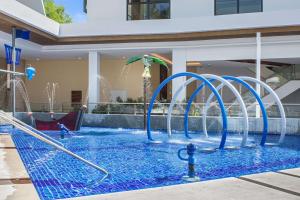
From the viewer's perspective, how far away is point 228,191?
5.92 metres

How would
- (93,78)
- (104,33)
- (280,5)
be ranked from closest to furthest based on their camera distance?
(104,33) < (280,5) < (93,78)

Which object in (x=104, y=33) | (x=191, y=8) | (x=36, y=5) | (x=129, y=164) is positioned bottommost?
(x=129, y=164)

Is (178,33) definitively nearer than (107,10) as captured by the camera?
Yes

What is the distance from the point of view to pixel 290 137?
15914mm

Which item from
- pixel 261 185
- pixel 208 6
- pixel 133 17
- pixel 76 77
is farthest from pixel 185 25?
pixel 261 185

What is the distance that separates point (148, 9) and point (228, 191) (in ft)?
62.0

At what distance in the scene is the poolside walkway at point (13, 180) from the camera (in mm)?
5625

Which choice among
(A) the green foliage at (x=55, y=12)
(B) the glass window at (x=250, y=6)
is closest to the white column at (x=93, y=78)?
(B) the glass window at (x=250, y=6)

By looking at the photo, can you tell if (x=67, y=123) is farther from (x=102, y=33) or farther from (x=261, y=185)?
(x=261, y=185)

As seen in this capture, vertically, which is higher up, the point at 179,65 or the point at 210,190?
the point at 179,65

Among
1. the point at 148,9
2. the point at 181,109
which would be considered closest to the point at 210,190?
Result: the point at 181,109

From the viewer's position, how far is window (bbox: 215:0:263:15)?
21480 mm

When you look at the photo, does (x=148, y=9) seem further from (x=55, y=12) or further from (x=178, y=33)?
(x=55, y=12)

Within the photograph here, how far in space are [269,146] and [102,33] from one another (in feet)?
38.2
